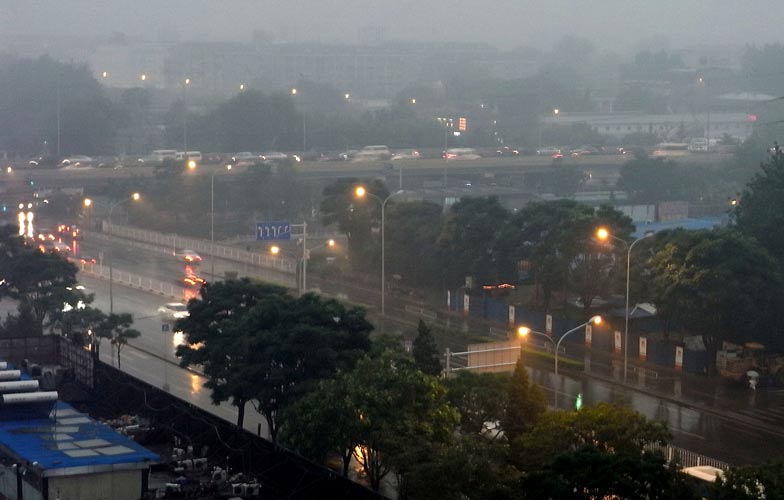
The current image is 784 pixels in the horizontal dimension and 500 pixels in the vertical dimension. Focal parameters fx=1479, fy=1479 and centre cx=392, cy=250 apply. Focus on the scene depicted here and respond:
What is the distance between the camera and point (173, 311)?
28.2 meters

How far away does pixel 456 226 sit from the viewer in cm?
3019

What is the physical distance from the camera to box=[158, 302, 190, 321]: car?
27.9 meters

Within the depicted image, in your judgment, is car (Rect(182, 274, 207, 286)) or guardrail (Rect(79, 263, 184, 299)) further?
car (Rect(182, 274, 207, 286))

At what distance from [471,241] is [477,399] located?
44.2 ft

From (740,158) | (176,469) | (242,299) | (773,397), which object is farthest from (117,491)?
(740,158)

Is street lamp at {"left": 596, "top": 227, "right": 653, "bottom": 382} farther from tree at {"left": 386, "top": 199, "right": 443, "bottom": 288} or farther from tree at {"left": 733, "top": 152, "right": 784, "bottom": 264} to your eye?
tree at {"left": 386, "top": 199, "right": 443, "bottom": 288}

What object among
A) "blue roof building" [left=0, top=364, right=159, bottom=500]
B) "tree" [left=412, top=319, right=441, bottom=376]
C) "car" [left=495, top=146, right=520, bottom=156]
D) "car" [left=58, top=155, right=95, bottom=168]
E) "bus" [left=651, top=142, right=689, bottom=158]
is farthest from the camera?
"bus" [left=651, top=142, right=689, bottom=158]

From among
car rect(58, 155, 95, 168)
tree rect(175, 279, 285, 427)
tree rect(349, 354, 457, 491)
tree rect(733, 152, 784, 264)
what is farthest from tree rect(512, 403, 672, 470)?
car rect(58, 155, 95, 168)

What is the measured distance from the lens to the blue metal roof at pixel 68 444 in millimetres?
15256

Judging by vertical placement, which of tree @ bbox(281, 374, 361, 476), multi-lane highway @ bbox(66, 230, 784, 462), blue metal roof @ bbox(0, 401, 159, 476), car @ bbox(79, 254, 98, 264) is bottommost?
multi-lane highway @ bbox(66, 230, 784, 462)

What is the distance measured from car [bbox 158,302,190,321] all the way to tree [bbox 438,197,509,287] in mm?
5419

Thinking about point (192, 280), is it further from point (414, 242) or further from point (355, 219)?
point (414, 242)

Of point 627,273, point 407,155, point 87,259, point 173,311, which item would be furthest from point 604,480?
point 407,155

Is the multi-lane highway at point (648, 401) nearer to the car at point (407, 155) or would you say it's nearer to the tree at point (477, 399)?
A: the tree at point (477, 399)
